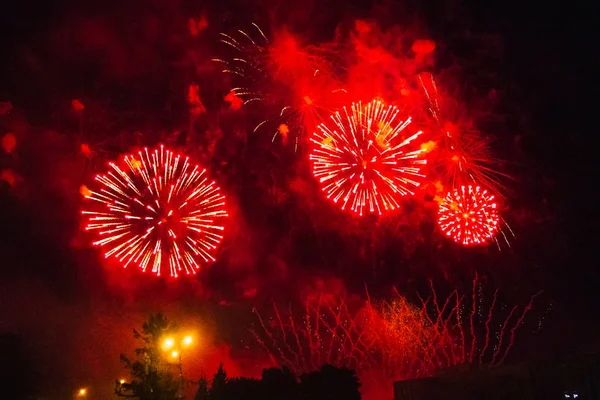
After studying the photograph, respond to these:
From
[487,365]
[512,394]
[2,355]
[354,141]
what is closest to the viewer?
[354,141]

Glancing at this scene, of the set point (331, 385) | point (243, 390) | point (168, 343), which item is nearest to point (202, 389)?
point (168, 343)

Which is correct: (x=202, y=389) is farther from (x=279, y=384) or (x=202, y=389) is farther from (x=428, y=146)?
(x=428, y=146)

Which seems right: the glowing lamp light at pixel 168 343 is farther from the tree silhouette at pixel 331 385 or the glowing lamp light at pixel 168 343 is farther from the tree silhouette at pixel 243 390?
the tree silhouette at pixel 331 385

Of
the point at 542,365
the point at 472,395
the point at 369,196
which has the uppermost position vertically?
the point at 369,196

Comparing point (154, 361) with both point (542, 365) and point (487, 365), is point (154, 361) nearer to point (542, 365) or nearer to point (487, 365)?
point (487, 365)

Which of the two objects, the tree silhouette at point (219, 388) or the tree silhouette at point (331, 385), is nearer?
the tree silhouette at point (331, 385)

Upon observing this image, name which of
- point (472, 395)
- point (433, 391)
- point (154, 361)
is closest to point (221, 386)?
point (154, 361)

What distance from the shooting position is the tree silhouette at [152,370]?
16703 mm

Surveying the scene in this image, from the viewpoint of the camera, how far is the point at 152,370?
1716 cm

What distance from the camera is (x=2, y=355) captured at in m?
24.0

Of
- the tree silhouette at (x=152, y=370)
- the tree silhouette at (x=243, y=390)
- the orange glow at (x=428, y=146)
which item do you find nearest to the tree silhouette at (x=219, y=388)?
the tree silhouette at (x=243, y=390)

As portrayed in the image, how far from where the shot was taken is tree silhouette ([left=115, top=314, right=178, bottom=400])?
16703 millimetres

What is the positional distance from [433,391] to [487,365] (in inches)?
115

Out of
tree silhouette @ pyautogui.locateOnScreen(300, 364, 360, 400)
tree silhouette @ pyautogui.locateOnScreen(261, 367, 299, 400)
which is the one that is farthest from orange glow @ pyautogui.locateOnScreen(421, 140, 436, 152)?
tree silhouette @ pyautogui.locateOnScreen(261, 367, 299, 400)
